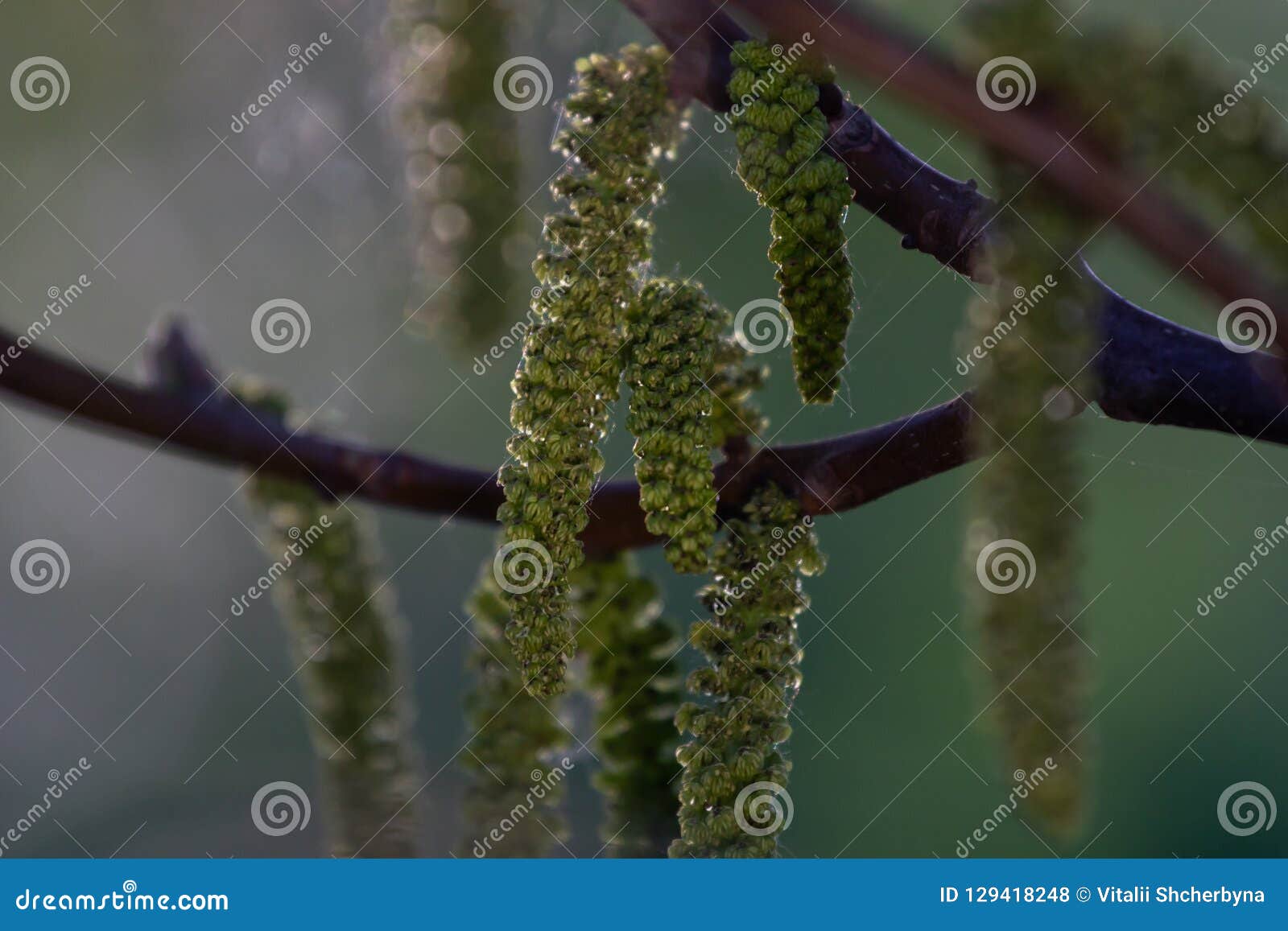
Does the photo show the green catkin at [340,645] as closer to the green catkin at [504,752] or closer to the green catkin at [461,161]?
the green catkin at [504,752]

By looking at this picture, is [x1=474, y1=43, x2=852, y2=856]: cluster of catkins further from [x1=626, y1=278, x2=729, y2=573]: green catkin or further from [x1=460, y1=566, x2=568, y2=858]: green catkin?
[x1=460, y1=566, x2=568, y2=858]: green catkin

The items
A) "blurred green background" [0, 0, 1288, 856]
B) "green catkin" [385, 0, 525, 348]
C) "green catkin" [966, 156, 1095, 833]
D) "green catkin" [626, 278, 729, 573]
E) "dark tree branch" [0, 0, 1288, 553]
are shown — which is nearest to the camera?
"green catkin" [966, 156, 1095, 833]

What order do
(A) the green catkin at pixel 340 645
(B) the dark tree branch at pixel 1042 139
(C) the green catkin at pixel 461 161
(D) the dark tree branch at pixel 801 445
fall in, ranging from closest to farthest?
(B) the dark tree branch at pixel 1042 139, (D) the dark tree branch at pixel 801 445, (C) the green catkin at pixel 461 161, (A) the green catkin at pixel 340 645

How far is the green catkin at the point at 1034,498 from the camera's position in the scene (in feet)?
2.01

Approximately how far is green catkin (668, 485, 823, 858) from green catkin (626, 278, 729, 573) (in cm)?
9

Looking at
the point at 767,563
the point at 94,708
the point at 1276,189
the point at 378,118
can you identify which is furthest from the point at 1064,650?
the point at 94,708

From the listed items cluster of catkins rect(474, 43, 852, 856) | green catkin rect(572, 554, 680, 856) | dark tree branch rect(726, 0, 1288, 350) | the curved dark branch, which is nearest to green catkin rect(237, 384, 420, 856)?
the curved dark branch

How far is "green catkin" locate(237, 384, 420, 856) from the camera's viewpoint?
1298mm

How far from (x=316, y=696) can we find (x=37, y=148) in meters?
4.05

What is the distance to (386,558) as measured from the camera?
4141 millimetres

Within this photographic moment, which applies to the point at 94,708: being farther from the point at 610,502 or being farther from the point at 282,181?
the point at 610,502

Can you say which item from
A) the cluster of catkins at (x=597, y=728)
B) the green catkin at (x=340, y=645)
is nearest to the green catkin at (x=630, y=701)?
the cluster of catkins at (x=597, y=728)

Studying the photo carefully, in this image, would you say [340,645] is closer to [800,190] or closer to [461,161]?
[461,161]

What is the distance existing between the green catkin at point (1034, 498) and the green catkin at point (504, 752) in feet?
1.55
